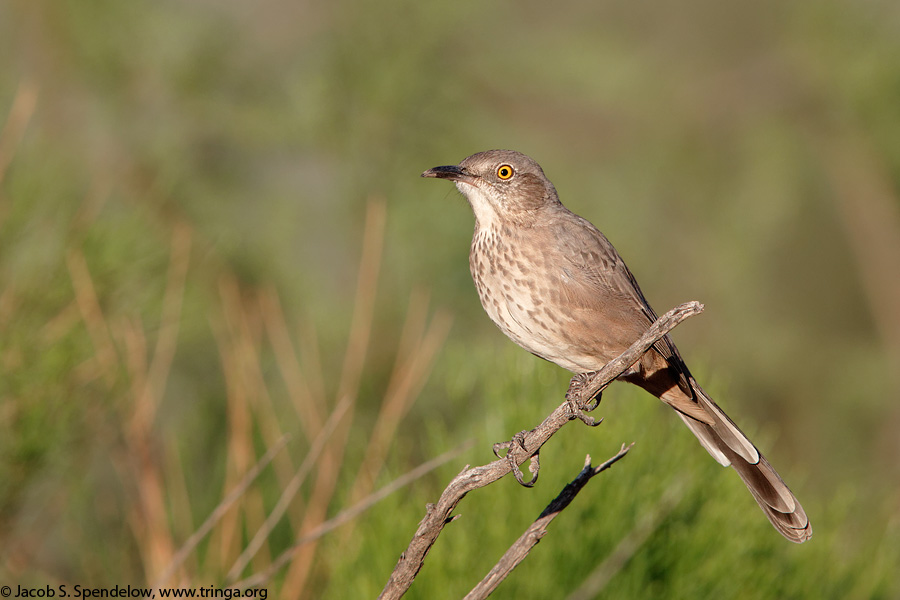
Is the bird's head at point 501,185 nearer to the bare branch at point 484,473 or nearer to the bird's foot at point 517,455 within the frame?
the bird's foot at point 517,455

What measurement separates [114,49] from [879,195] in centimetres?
648

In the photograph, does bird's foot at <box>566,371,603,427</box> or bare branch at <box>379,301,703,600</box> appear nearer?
bare branch at <box>379,301,703,600</box>

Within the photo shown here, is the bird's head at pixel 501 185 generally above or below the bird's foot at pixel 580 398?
above

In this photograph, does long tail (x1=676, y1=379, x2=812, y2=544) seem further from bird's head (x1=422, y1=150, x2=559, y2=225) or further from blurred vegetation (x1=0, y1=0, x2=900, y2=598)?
bird's head (x1=422, y1=150, x2=559, y2=225)

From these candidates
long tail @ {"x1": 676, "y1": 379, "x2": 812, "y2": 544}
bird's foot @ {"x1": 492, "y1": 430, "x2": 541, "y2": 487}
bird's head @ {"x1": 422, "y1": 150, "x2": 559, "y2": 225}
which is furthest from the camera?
bird's head @ {"x1": 422, "y1": 150, "x2": 559, "y2": 225}

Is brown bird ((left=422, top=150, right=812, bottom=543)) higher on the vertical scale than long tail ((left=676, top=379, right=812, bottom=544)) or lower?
higher

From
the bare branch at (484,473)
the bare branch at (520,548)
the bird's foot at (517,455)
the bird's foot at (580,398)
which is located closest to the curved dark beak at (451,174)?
the bird's foot at (580,398)

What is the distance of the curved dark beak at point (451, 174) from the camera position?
3.78m

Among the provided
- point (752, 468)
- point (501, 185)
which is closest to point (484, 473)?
point (752, 468)

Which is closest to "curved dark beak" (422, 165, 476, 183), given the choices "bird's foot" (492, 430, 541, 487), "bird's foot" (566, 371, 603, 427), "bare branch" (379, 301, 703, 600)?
"bird's foot" (566, 371, 603, 427)

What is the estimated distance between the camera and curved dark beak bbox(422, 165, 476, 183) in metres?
3.78

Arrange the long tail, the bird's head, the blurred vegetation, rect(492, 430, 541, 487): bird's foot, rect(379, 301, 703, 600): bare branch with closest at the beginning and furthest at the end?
rect(379, 301, 703, 600): bare branch < rect(492, 430, 541, 487): bird's foot < the long tail < the blurred vegetation < the bird's head

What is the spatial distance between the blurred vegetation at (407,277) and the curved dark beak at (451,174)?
0.61 metres

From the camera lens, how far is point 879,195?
887cm
